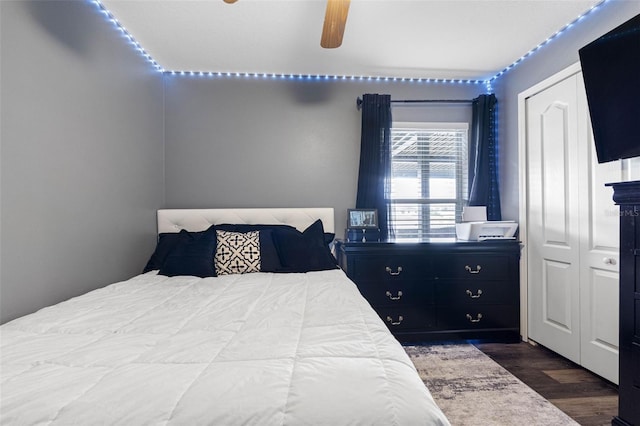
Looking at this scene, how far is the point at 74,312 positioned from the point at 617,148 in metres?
2.93

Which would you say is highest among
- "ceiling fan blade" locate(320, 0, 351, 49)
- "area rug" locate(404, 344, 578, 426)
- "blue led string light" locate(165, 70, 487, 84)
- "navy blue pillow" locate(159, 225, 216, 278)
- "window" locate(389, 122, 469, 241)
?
"blue led string light" locate(165, 70, 487, 84)

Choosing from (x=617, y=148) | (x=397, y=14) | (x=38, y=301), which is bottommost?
(x=38, y=301)

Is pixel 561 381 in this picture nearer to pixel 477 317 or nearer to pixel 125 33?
pixel 477 317

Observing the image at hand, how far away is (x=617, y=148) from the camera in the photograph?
1.84 metres

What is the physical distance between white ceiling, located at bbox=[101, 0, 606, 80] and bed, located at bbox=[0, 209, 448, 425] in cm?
191

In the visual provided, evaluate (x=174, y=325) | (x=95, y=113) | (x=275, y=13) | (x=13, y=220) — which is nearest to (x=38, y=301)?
(x=13, y=220)

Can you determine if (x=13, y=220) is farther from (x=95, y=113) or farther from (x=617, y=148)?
(x=617, y=148)

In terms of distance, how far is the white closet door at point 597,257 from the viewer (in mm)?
2098

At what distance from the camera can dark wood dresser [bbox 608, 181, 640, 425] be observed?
150 centimetres

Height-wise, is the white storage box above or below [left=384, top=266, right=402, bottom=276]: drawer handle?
above

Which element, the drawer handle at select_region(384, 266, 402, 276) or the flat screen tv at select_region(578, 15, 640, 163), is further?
the drawer handle at select_region(384, 266, 402, 276)

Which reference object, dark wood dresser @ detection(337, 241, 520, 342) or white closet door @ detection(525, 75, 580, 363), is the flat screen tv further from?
dark wood dresser @ detection(337, 241, 520, 342)

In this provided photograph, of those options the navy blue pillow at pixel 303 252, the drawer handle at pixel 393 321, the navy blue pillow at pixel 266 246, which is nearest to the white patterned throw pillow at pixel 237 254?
the navy blue pillow at pixel 266 246

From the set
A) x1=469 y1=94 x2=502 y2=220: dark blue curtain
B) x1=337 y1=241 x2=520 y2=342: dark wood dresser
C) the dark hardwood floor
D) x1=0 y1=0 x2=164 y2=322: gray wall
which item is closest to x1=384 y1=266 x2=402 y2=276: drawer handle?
x1=337 y1=241 x2=520 y2=342: dark wood dresser
